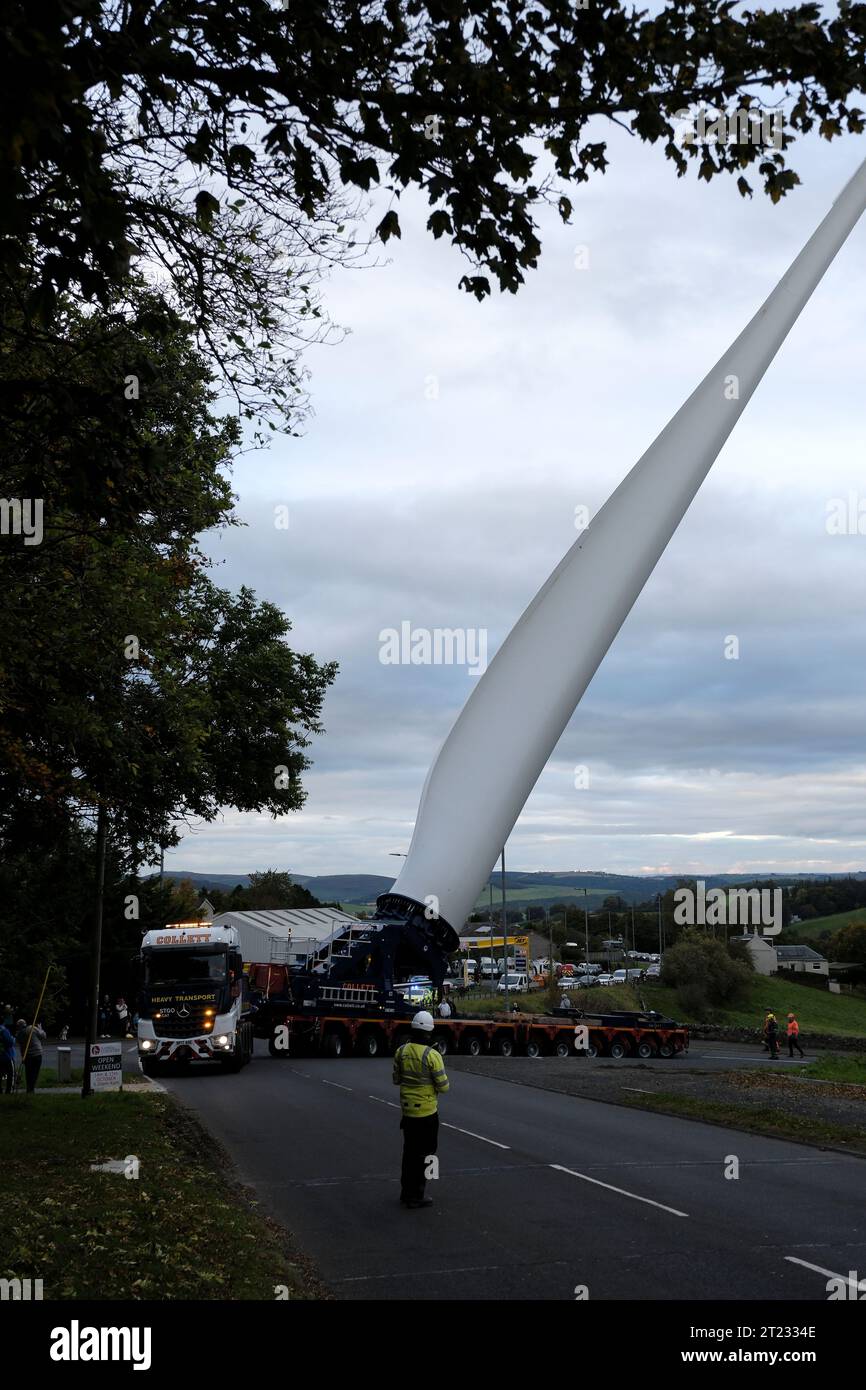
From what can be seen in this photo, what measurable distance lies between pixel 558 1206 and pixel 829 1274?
3.49 metres

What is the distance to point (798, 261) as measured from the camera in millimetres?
17578

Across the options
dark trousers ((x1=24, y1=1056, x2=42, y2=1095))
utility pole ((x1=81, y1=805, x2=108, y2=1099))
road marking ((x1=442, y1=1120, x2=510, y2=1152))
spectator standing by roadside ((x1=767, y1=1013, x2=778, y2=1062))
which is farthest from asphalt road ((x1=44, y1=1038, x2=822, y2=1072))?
road marking ((x1=442, y1=1120, x2=510, y2=1152))

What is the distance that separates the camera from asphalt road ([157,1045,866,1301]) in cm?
936

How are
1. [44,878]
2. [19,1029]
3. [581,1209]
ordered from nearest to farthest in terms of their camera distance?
[581,1209]
[19,1029]
[44,878]

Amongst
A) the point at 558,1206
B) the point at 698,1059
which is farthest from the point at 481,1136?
the point at 698,1059

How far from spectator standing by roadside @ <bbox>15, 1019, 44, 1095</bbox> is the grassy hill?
4611 centimetres

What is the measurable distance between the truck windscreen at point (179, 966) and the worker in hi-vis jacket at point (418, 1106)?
62.3 feet

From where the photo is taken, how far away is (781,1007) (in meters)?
77.2

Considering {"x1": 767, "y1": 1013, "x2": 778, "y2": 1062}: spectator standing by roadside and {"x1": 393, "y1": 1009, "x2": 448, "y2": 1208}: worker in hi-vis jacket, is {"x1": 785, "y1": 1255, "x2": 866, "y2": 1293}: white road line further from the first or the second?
{"x1": 767, "y1": 1013, "x2": 778, "y2": 1062}: spectator standing by roadside

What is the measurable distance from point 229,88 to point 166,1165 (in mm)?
11636

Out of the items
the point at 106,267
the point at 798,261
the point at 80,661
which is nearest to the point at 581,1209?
the point at 80,661

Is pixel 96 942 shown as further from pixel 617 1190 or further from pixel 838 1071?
pixel 838 1071
